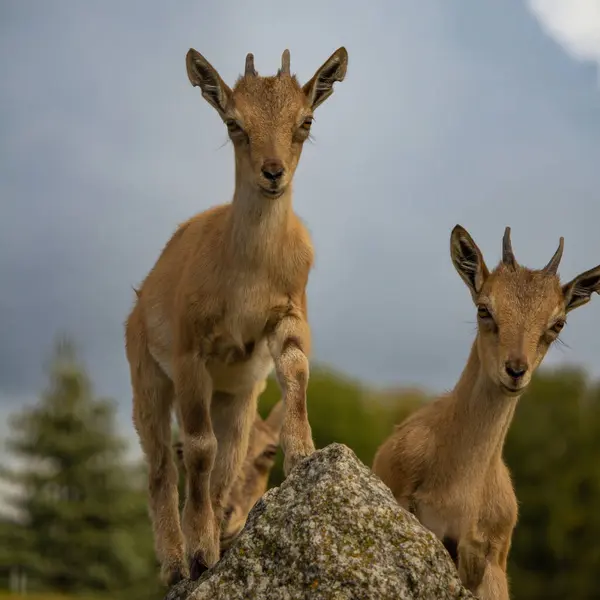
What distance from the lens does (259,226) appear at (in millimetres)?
10656

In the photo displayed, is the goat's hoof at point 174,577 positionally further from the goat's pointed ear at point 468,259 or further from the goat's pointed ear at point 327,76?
the goat's pointed ear at point 327,76

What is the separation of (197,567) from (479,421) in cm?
322

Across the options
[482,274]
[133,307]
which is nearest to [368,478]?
[482,274]

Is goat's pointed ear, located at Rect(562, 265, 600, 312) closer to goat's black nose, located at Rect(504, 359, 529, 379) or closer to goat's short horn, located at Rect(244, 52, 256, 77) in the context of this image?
goat's black nose, located at Rect(504, 359, 529, 379)

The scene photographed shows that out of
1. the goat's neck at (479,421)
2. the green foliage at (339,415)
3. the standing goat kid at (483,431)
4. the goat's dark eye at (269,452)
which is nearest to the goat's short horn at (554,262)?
the standing goat kid at (483,431)

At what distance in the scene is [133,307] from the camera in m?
13.3

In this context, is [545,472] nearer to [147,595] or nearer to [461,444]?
[147,595]

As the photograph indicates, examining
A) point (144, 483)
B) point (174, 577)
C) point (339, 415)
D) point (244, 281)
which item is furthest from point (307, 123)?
point (144, 483)

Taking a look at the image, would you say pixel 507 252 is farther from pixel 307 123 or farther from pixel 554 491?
pixel 554 491


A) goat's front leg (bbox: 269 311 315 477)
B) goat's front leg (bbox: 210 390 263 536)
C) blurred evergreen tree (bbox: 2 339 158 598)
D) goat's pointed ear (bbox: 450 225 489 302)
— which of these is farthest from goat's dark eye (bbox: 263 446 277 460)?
blurred evergreen tree (bbox: 2 339 158 598)

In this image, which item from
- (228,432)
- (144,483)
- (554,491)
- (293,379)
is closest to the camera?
(293,379)

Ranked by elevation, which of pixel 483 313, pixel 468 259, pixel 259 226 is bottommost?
pixel 483 313

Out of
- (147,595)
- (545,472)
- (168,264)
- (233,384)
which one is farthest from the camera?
(147,595)

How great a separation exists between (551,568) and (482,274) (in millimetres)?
38431
